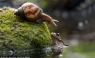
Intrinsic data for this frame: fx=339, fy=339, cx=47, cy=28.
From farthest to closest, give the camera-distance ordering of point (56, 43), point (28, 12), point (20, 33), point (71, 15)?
point (71, 15) → point (56, 43) → point (28, 12) → point (20, 33)

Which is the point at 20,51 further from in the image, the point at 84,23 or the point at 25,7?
the point at 84,23

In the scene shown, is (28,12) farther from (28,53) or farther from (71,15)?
(71,15)

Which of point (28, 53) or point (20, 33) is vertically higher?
point (20, 33)

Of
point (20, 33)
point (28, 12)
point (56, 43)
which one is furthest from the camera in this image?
point (56, 43)

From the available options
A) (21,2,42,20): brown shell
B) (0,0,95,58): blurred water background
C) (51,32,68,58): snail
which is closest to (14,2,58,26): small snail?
(21,2,42,20): brown shell

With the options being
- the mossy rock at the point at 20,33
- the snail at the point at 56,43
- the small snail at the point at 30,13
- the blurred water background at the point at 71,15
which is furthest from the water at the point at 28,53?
the blurred water background at the point at 71,15

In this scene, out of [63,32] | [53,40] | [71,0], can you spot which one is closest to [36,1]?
[71,0]

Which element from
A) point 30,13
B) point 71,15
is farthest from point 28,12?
point 71,15

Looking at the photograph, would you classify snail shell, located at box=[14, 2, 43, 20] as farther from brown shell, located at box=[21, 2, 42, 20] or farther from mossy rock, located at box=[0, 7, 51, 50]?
mossy rock, located at box=[0, 7, 51, 50]

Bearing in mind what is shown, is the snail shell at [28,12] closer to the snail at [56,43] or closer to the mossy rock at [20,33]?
the mossy rock at [20,33]
